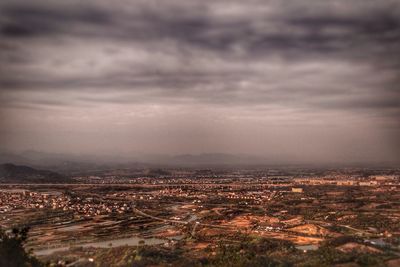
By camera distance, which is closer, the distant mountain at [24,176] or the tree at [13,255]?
the tree at [13,255]

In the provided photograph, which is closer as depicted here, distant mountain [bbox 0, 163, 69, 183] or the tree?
the tree

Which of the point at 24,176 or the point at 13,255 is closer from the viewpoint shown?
the point at 13,255

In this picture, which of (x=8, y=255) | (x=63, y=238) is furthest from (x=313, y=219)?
(x=8, y=255)

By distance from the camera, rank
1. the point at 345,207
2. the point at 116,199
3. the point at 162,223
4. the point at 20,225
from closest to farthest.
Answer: the point at 20,225, the point at 162,223, the point at 345,207, the point at 116,199

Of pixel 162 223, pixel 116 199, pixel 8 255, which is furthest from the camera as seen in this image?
pixel 116 199

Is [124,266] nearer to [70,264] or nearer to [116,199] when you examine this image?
[70,264]

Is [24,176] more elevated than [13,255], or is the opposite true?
[24,176]

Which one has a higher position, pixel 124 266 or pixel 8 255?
pixel 8 255

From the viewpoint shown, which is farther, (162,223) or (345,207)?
(345,207)
